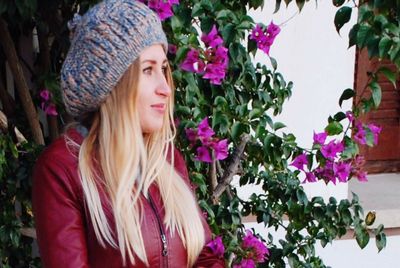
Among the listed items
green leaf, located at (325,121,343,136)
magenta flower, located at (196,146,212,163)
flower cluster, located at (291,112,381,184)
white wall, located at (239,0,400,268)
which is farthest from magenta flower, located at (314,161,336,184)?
white wall, located at (239,0,400,268)

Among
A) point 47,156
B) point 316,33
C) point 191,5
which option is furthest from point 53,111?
point 316,33

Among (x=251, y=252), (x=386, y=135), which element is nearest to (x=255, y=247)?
(x=251, y=252)

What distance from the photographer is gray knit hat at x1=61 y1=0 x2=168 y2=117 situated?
52.5 inches

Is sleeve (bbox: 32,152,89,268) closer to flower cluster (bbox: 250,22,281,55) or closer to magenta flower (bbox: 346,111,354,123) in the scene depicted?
flower cluster (bbox: 250,22,281,55)

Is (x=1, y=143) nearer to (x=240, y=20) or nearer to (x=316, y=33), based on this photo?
(x=240, y=20)

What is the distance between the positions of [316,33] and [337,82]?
29 centimetres

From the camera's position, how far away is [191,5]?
1.91 metres

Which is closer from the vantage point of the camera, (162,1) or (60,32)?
(162,1)

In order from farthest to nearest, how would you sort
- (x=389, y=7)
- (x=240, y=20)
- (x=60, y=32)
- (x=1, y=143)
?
(x=60, y=32)
(x=1, y=143)
(x=240, y=20)
(x=389, y=7)

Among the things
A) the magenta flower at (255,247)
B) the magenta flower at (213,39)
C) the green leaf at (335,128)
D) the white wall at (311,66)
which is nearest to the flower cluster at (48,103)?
the magenta flower at (213,39)

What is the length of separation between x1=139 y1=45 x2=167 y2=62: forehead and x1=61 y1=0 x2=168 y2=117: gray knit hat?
12 millimetres

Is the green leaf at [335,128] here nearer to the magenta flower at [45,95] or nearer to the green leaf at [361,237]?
the green leaf at [361,237]

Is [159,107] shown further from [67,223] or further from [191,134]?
[191,134]

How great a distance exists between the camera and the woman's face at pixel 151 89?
1.38 m
